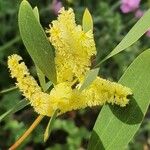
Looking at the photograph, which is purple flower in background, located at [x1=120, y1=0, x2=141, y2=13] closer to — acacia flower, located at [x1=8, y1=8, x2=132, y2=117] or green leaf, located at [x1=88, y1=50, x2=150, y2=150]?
green leaf, located at [x1=88, y1=50, x2=150, y2=150]

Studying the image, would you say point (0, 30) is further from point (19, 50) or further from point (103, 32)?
point (103, 32)

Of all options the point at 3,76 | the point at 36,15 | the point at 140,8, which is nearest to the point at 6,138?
the point at 3,76

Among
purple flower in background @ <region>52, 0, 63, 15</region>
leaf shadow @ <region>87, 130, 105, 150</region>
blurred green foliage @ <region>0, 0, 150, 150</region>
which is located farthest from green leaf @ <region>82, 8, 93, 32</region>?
purple flower in background @ <region>52, 0, 63, 15</region>

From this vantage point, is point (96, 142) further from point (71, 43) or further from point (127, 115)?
point (71, 43)

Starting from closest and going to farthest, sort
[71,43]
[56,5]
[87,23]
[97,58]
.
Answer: [71,43] < [87,23] < [97,58] < [56,5]

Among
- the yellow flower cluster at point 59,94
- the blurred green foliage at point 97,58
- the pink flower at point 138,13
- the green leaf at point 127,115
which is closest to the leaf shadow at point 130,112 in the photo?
Answer: the green leaf at point 127,115

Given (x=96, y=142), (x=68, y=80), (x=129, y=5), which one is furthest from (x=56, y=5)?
(x=68, y=80)

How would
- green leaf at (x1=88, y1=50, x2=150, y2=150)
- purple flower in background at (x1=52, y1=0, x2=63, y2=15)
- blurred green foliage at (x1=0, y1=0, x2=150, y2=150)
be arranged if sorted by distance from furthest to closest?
purple flower in background at (x1=52, y1=0, x2=63, y2=15), blurred green foliage at (x1=0, y1=0, x2=150, y2=150), green leaf at (x1=88, y1=50, x2=150, y2=150)

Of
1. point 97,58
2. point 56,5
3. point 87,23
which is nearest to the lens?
A: point 87,23
